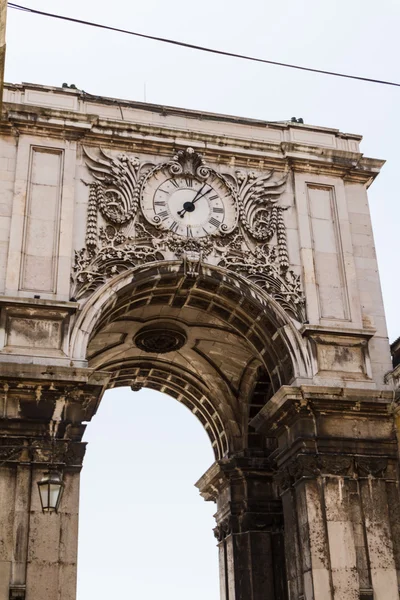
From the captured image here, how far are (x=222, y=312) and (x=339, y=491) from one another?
4.81 metres

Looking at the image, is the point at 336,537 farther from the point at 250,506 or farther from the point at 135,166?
the point at 135,166

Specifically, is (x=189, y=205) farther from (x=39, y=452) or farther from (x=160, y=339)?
(x=39, y=452)

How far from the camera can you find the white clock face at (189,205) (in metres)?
18.5

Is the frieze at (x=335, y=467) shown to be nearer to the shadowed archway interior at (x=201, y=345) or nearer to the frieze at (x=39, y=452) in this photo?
the shadowed archway interior at (x=201, y=345)

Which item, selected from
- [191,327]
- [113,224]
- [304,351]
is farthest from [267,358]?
[113,224]

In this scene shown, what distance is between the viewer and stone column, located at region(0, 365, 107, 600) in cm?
1442

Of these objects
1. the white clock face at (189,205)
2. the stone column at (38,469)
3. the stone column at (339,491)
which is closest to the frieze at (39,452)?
the stone column at (38,469)

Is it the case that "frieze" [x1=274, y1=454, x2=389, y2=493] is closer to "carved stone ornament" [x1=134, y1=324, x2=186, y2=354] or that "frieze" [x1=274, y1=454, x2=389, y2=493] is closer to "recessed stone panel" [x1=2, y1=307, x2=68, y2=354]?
"recessed stone panel" [x1=2, y1=307, x2=68, y2=354]

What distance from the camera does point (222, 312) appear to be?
19.2 meters

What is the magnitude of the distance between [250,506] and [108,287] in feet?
23.1

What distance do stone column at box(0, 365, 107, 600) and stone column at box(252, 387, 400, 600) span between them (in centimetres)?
401

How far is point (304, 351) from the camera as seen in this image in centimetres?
1766

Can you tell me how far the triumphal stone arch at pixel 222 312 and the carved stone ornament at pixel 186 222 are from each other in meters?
A: 0.04

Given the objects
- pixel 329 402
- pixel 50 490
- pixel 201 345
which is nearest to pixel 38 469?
pixel 50 490
